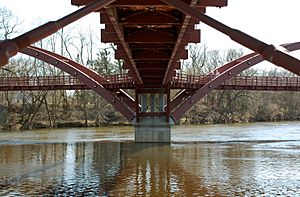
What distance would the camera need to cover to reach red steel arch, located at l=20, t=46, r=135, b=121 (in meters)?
32.9

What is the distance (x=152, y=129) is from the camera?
32844mm

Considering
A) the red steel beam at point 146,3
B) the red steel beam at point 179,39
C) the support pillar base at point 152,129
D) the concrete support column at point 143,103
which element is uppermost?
the red steel beam at point 146,3

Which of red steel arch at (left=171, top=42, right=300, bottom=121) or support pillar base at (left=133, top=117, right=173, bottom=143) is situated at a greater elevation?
red steel arch at (left=171, top=42, right=300, bottom=121)

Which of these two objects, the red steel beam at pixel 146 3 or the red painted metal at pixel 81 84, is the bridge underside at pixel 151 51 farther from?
the red painted metal at pixel 81 84

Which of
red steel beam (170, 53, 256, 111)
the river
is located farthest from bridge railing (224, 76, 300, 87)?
the river

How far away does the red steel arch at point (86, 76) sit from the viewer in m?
32.9

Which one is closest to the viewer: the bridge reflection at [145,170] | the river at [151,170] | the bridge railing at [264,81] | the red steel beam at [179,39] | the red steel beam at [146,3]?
the red steel beam at [146,3]

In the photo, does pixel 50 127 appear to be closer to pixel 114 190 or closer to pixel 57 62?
pixel 57 62

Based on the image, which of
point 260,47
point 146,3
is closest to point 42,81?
point 146,3

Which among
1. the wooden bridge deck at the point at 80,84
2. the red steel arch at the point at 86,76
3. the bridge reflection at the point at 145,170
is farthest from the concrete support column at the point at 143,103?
the bridge reflection at the point at 145,170

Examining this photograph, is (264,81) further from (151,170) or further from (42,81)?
(151,170)

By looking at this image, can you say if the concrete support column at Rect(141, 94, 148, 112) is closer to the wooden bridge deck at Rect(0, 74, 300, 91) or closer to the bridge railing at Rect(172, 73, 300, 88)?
the bridge railing at Rect(172, 73, 300, 88)

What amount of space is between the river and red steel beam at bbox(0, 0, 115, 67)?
6463 mm

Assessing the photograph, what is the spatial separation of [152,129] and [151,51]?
467 inches
